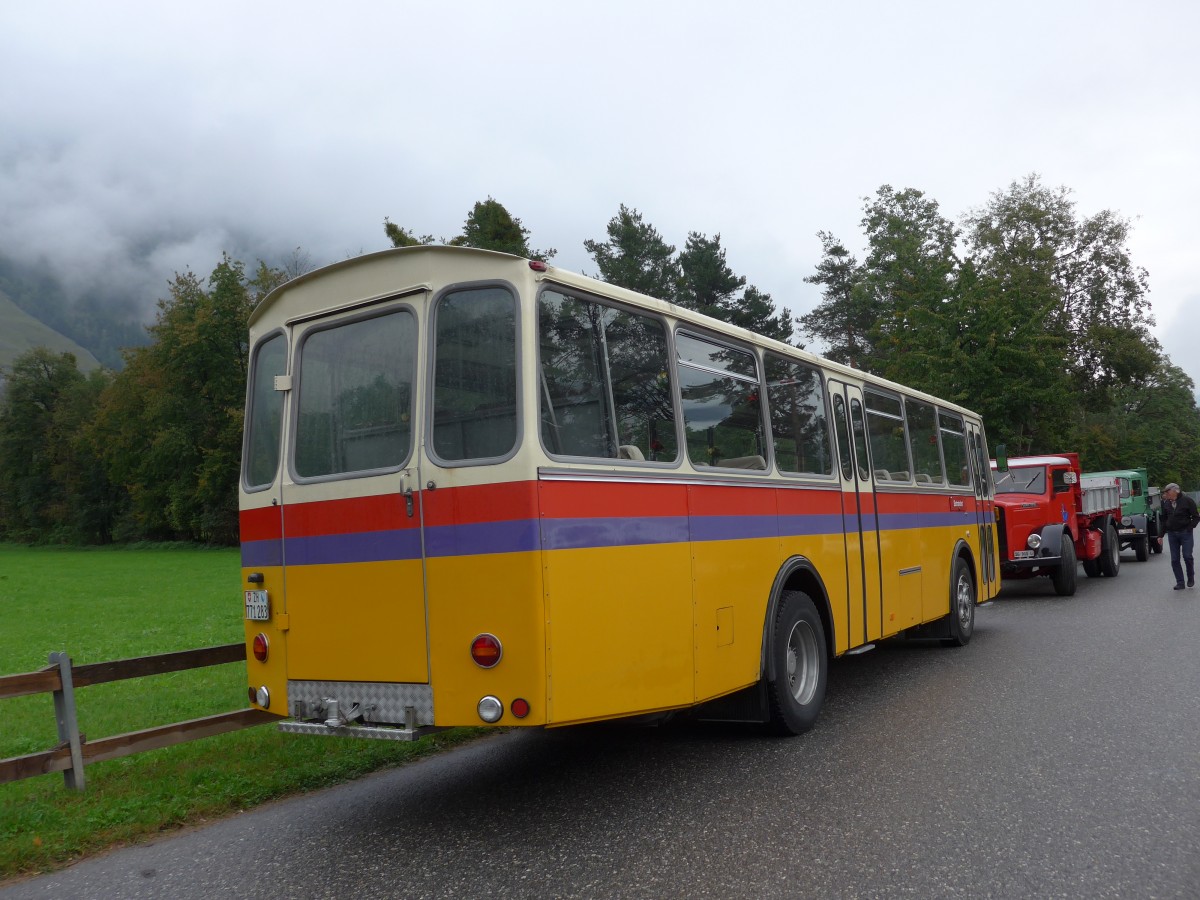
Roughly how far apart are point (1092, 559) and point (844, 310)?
138 ft

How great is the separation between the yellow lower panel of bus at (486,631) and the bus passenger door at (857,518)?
406 centimetres

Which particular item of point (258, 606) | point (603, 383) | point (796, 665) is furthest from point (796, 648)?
point (258, 606)

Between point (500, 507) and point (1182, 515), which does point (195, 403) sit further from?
point (500, 507)

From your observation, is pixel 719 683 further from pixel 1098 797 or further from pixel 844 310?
pixel 844 310

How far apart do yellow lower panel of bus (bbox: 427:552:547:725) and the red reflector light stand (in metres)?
0.02

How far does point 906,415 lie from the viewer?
33.5ft

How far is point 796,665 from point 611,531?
2.75 metres

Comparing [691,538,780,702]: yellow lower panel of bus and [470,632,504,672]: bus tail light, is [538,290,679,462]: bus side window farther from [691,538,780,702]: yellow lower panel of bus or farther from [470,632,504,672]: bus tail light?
[470,632,504,672]: bus tail light

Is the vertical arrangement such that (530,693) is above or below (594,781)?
above

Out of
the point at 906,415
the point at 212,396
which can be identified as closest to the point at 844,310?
the point at 212,396

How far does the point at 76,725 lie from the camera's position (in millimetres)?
6133

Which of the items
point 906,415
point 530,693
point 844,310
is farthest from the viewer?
point 844,310

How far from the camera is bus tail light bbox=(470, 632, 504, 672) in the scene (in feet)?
16.0

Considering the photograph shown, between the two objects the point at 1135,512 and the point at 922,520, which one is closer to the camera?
the point at 922,520
